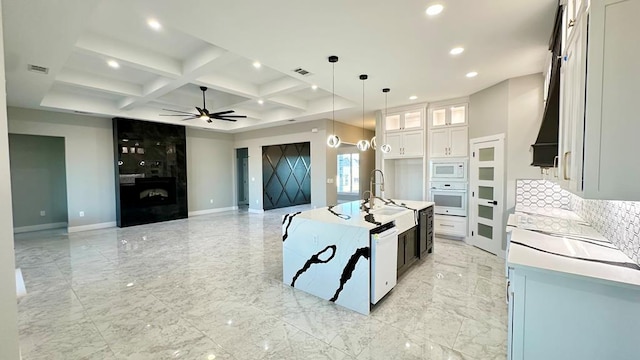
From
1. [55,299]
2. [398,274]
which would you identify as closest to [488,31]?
[398,274]

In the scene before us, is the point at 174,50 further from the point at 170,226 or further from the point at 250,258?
the point at 170,226

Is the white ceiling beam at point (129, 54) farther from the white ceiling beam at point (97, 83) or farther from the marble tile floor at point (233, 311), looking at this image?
the marble tile floor at point (233, 311)

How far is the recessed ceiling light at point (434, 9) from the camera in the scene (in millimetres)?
2344

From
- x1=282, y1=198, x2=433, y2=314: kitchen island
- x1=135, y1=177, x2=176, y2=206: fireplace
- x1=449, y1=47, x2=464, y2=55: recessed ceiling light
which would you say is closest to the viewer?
x1=282, y1=198, x2=433, y2=314: kitchen island

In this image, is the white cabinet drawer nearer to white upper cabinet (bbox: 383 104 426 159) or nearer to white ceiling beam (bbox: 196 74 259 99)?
white upper cabinet (bbox: 383 104 426 159)

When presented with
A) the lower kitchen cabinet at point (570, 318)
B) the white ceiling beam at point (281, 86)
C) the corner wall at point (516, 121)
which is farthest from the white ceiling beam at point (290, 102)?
the lower kitchen cabinet at point (570, 318)

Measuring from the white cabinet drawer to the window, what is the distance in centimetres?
528

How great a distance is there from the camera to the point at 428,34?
2.82 metres

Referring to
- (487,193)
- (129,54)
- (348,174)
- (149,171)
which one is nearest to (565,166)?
(487,193)

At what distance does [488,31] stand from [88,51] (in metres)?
4.85

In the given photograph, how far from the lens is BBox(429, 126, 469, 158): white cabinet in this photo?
17.0 ft

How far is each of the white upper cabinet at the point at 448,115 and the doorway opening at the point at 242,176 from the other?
7062 millimetres

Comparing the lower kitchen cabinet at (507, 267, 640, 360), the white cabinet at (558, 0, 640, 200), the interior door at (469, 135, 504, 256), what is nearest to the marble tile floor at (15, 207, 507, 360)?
the interior door at (469, 135, 504, 256)

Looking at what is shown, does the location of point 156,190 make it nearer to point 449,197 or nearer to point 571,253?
point 449,197
